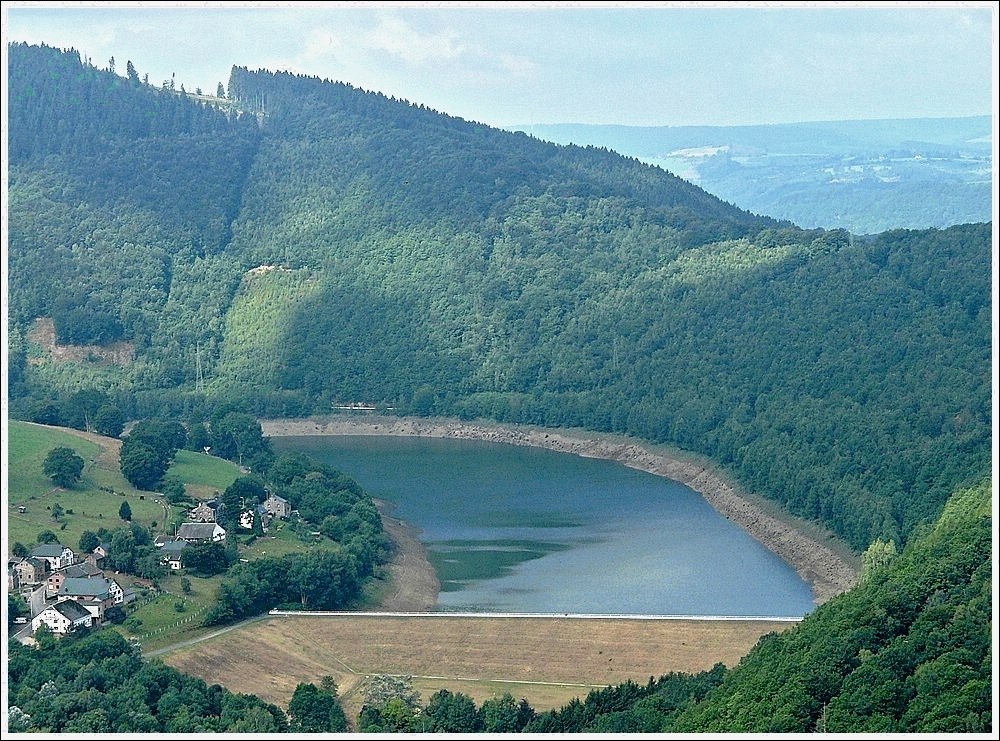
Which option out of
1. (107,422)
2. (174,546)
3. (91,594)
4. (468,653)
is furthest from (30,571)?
(107,422)

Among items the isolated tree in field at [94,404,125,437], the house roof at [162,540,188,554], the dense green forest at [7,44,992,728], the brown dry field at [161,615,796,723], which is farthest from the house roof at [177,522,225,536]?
the dense green forest at [7,44,992,728]

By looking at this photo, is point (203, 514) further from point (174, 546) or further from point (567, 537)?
point (567, 537)

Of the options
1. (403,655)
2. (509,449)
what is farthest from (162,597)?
(509,449)

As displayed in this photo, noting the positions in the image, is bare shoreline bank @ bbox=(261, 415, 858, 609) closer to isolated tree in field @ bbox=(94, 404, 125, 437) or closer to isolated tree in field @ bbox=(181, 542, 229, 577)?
isolated tree in field @ bbox=(181, 542, 229, 577)

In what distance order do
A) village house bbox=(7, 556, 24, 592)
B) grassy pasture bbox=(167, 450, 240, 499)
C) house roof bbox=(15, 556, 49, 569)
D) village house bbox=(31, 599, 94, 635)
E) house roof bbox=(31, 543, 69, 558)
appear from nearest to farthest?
village house bbox=(31, 599, 94, 635)
village house bbox=(7, 556, 24, 592)
house roof bbox=(15, 556, 49, 569)
house roof bbox=(31, 543, 69, 558)
grassy pasture bbox=(167, 450, 240, 499)

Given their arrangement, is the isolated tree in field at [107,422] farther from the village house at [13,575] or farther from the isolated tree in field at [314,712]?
the isolated tree in field at [314,712]

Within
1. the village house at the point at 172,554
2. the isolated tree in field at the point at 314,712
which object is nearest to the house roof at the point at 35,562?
the village house at the point at 172,554
